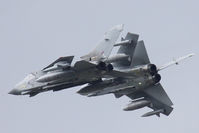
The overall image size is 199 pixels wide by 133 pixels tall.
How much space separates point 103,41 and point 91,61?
260cm

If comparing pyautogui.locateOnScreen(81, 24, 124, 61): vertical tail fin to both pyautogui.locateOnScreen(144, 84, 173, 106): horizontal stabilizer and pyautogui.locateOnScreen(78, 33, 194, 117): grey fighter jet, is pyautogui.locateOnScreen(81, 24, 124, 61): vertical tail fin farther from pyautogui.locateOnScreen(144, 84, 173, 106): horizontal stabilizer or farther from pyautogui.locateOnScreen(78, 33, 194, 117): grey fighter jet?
pyautogui.locateOnScreen(144, 84, 173, 106): horizontal stabilizer

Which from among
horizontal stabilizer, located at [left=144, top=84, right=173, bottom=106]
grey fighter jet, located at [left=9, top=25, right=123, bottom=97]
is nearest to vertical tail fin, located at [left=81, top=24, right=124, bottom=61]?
grey fighter jet, located at [left=9, top=25, right=123, bottom=97]

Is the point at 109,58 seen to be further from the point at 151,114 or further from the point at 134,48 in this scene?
the point at 151,114

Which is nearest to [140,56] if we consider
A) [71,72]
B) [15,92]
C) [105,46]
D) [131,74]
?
[131,74]

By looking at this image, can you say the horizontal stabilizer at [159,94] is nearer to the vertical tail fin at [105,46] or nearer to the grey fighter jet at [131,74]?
the grey fighter jet at [131,74]

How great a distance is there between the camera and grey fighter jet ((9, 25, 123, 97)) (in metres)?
48.4

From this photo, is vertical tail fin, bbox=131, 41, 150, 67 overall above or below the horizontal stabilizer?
above

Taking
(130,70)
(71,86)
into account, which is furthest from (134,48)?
(71,86)

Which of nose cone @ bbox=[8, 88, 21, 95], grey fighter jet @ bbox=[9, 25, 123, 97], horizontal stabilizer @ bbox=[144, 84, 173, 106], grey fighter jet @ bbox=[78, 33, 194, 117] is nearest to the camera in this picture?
grey fighter jet @ bbox=[9, 25, 123, 97]

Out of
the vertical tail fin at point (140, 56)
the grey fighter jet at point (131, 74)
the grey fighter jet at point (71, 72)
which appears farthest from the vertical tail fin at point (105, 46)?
the vertical tail fin at point (140, 56)

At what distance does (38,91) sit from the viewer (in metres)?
52.1

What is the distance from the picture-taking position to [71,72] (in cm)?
4931

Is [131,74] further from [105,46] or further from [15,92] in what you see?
[15,92]

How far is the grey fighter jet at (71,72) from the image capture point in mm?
48406
